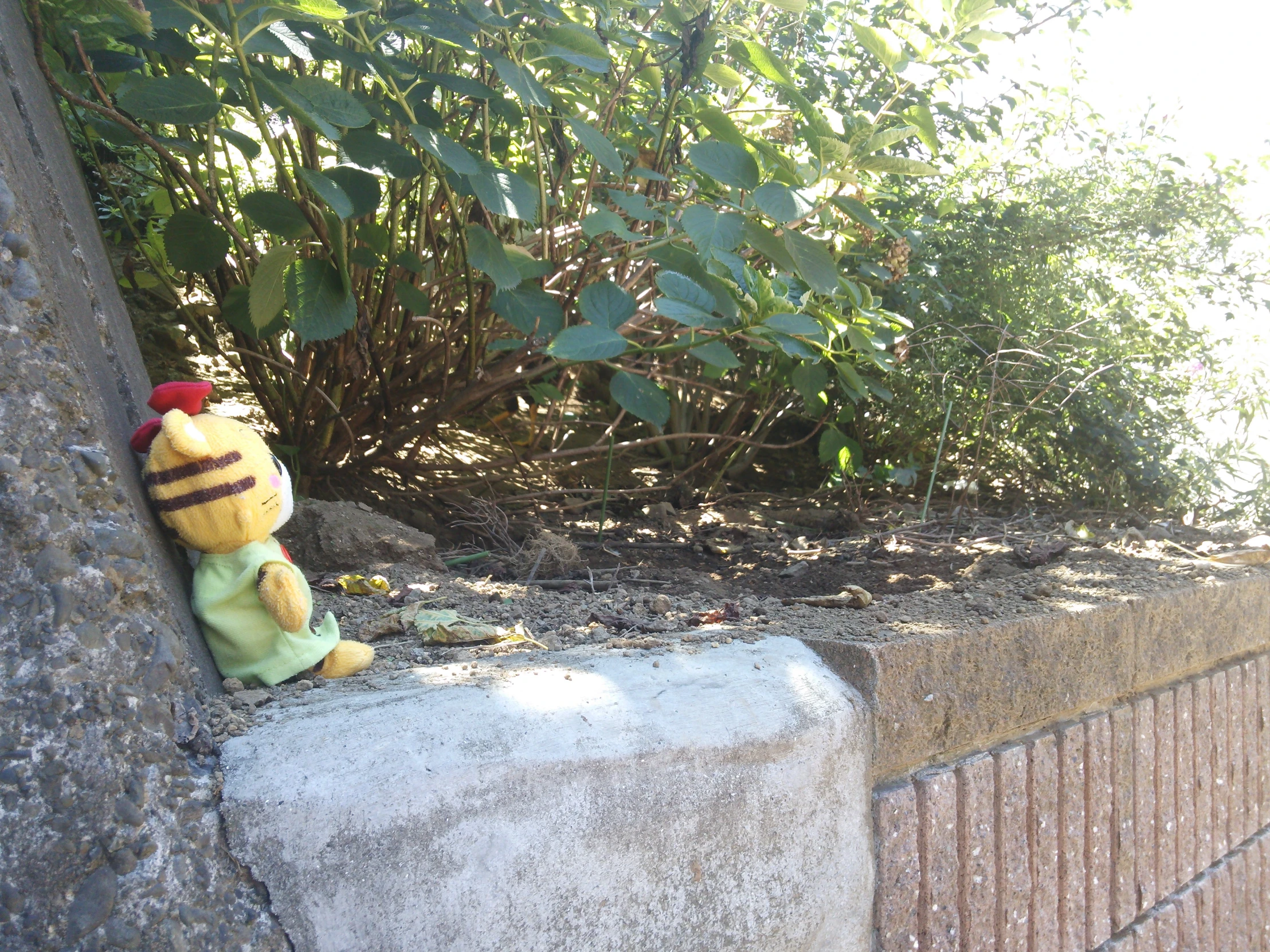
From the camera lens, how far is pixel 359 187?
1551 mm

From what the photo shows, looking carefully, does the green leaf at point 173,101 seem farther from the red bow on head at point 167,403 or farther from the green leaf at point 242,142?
the red bow on head at point 167,403

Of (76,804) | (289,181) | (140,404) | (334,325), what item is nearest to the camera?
(76,804)

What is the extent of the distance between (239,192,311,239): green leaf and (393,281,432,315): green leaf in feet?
1.28

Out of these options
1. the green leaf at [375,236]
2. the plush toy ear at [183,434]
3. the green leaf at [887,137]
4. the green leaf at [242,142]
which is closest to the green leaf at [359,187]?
the green leaf at [242,142]

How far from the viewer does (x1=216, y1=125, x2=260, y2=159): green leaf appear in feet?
4.55

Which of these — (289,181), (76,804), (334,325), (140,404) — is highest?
(289,181)

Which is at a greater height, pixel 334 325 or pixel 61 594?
pixel 334 325

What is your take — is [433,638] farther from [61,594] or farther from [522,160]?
[522,160]

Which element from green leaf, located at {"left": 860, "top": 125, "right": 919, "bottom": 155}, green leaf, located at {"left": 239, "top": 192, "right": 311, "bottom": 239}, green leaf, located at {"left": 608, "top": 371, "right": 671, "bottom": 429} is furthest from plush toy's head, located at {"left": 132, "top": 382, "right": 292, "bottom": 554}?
green leaf, located at {"left": 860, "top": 125, "right": 919, "bottom": 155}

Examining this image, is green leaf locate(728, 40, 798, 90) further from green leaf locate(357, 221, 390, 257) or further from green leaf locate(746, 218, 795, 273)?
green leaf locate(357, 221, 390, 257)

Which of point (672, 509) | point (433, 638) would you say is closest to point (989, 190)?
point (672, 509)

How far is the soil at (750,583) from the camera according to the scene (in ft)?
4.43

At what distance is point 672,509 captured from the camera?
2746 mm

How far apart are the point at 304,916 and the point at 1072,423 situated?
8.63ft
